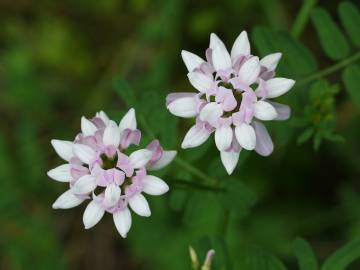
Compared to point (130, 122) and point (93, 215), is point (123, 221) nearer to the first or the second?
point (93, 215)

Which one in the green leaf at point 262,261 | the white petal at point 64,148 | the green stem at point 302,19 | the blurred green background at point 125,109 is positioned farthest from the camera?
the blurred green background at point 125,109

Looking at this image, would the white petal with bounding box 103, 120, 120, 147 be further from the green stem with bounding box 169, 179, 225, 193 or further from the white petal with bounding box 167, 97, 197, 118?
the green stem with bounding box 169, 179, 225, 193

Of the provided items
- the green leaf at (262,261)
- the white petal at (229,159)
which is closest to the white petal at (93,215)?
the white petal at (229,159)

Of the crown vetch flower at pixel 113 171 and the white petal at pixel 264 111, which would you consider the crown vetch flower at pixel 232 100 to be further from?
the crown vetch flower at pixel 113 171

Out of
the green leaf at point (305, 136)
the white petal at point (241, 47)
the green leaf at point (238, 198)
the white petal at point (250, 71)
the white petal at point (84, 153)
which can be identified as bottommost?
the green leaf at point (238, 198)

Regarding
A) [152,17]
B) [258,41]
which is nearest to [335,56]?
[258,41]

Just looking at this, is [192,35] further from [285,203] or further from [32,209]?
[32,209]

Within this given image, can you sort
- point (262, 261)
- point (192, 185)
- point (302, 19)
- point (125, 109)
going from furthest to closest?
point (125, 109) → point (302, 19) → point (192, 185) → point (262, 261)

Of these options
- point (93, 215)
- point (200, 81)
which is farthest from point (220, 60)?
point (93, 215)
